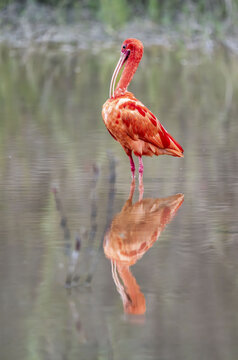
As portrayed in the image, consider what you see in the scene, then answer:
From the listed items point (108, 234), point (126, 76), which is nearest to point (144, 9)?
point (126, 76)

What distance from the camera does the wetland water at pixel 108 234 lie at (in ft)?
12.0

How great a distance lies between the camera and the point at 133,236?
5.12 m

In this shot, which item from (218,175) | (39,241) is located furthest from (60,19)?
(39,241)

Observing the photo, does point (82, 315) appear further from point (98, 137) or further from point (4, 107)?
point (4, 107)

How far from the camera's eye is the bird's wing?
6461mm

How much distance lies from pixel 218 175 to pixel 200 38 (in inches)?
510

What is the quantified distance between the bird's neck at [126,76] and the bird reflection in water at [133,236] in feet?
2.41

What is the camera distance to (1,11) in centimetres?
2234

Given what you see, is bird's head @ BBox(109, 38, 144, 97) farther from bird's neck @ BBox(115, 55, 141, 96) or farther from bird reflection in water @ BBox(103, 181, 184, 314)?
bird reflection in water @ BBox(103, 181, 184, 314)

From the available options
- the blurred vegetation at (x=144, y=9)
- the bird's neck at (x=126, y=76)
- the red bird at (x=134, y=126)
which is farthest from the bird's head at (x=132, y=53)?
the blurred vegetation at (x=144, y=9)

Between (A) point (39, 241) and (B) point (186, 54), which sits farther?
(B) point (186, 54)

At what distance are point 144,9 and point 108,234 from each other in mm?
18320

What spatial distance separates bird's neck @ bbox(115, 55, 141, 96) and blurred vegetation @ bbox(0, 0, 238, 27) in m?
12.5

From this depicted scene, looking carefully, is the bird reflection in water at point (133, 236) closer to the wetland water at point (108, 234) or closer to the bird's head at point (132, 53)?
the wetland water at point (108, 234)
